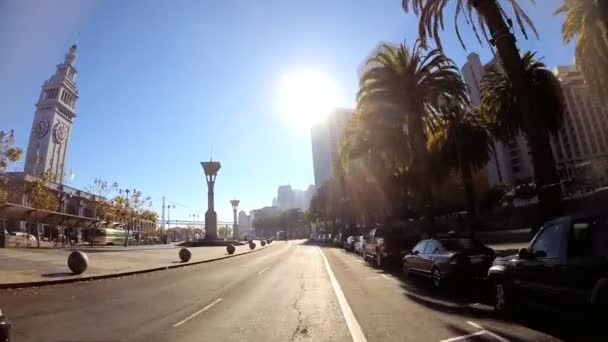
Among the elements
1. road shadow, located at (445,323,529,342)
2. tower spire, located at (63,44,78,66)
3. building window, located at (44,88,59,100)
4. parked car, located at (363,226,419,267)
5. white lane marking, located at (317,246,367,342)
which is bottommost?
road shadow, located at (445,323,529,342)

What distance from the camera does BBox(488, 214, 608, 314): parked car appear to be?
5805 mm

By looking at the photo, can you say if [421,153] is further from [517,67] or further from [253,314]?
[253,314]

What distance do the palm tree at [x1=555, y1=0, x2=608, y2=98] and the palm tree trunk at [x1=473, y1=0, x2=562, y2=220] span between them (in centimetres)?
833

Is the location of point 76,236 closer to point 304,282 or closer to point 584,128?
point 304,282

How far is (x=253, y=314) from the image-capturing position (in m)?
9.15

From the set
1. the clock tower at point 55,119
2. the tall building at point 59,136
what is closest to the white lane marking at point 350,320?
the tall building at point 59,136

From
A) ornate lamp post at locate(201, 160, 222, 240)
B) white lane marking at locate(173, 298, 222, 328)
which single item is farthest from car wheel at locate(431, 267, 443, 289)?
ornate lamp post at locate(201, 160, 222, 240)

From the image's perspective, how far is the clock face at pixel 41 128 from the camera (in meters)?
132

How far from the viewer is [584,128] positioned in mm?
114562

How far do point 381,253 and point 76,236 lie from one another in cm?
7941

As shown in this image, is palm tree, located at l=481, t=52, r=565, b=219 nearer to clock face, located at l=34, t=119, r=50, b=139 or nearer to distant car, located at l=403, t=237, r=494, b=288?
distant car, located at l=403, t=237, r=494, b=288

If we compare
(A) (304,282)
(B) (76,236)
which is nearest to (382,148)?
(A) (304,282)

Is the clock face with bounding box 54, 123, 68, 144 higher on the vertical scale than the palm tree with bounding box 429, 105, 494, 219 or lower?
higher

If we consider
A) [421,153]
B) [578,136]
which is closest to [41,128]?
[421,153]
